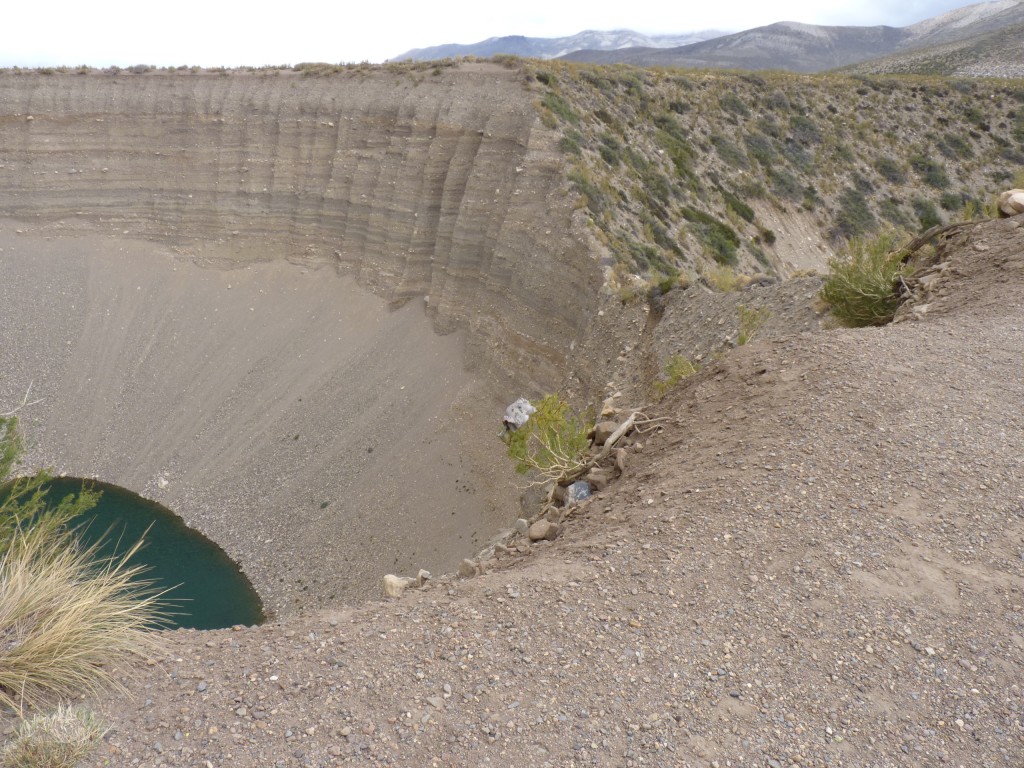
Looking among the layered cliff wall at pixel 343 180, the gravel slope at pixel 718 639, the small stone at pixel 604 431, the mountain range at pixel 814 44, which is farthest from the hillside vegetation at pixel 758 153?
the mountain range at pixel 814 44

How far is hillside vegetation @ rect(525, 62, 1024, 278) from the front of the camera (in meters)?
22.9

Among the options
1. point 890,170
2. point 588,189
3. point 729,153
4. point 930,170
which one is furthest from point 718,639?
point 930,170

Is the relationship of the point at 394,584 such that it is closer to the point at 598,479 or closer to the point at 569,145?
the point at 598,479

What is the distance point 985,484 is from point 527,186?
17.7 m

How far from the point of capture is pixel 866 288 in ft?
38.4

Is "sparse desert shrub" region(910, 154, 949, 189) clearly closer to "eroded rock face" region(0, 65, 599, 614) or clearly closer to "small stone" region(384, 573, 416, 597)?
"eroded rock face" region(0, 65, 599, 614)

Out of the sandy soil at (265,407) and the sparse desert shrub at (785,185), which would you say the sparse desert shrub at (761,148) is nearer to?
the sparse desert shrub at (785,185)

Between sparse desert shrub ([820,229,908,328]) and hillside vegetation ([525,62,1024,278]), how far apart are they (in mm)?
7928

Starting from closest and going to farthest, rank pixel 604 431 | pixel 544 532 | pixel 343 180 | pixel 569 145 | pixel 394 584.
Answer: pixel 544 532 → pixel 394 584 → pixel 604 431 → pixel 569 145 → pixel 343 180

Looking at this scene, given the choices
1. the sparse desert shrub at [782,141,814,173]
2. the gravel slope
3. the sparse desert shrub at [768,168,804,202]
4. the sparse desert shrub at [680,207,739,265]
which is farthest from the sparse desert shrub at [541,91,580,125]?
the gravel slope

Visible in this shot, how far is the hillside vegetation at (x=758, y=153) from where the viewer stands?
22938 millimetres

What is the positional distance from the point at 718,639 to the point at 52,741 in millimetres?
4811

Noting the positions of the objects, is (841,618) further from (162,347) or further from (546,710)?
(162,347)

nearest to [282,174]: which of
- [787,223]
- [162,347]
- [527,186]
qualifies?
[162,347]
